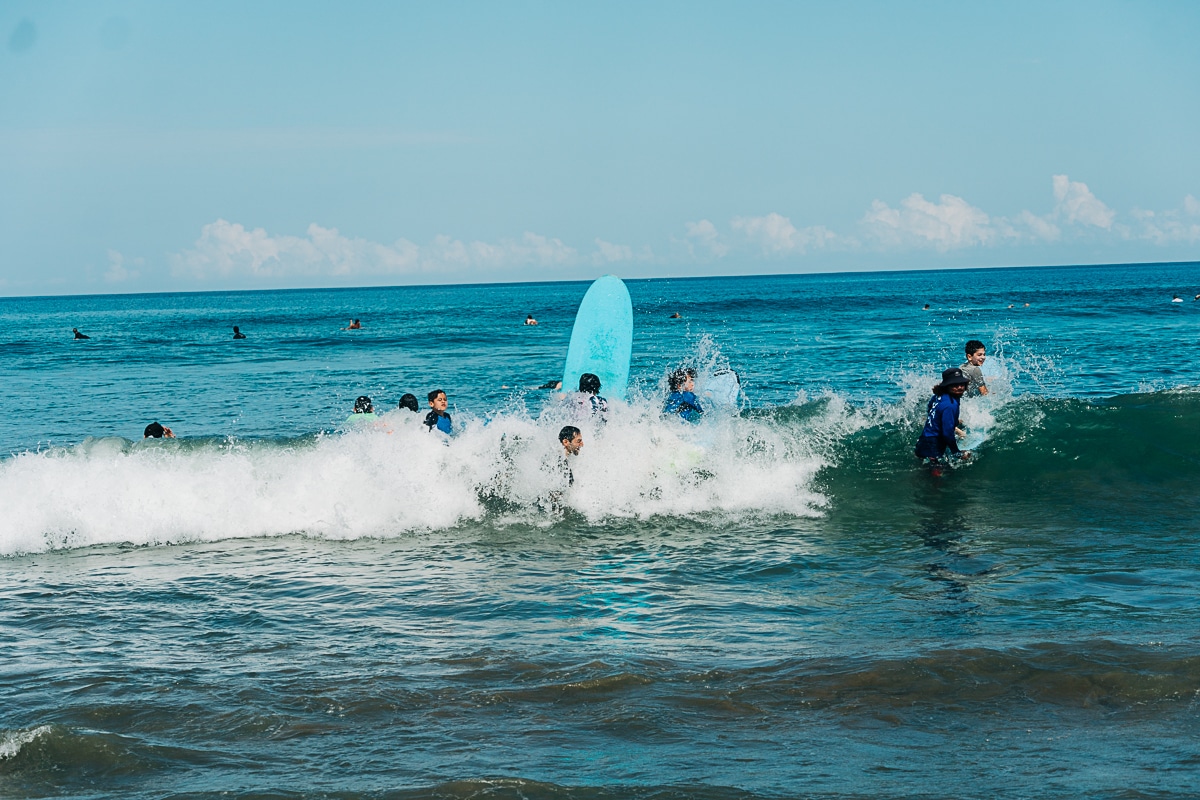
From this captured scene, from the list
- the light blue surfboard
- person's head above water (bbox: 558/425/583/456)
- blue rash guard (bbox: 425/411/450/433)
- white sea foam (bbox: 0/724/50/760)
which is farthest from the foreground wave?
white sea foam (bbox: 0/724/50/760)

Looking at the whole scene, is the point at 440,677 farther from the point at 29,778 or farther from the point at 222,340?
the point at 222,340

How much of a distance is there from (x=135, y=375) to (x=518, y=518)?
85.9ft

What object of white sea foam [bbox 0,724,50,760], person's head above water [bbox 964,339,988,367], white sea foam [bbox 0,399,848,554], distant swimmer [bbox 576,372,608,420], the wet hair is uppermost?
person's head above water [bbox 964,339,988,367]

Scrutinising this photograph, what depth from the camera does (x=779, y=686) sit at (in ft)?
17.9

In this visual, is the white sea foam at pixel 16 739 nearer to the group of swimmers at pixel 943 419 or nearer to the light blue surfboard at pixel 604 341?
the group of swimmers at pixel 943 419

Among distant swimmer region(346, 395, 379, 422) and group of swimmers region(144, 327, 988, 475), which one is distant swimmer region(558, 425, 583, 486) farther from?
distant swimmer region(346, 395, 379, 422)

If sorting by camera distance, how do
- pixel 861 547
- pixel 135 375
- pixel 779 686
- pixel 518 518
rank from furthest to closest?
pixel 135 375 < pixel 518 518 < pixel 861 547 < pixel 779 686

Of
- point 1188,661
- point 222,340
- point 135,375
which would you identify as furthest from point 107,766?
point 222,340

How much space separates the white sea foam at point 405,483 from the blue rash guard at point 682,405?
0.15 m

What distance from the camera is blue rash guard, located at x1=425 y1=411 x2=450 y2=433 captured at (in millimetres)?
11242

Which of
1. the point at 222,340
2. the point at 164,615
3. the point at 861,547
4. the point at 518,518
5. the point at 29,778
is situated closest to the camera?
the point at 29,778

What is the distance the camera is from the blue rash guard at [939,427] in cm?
1057

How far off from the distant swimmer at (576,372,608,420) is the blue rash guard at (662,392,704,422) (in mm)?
747

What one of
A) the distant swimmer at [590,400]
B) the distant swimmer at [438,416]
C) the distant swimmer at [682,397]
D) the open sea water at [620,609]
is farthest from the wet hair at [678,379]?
the distant swimmer at [438,416]
